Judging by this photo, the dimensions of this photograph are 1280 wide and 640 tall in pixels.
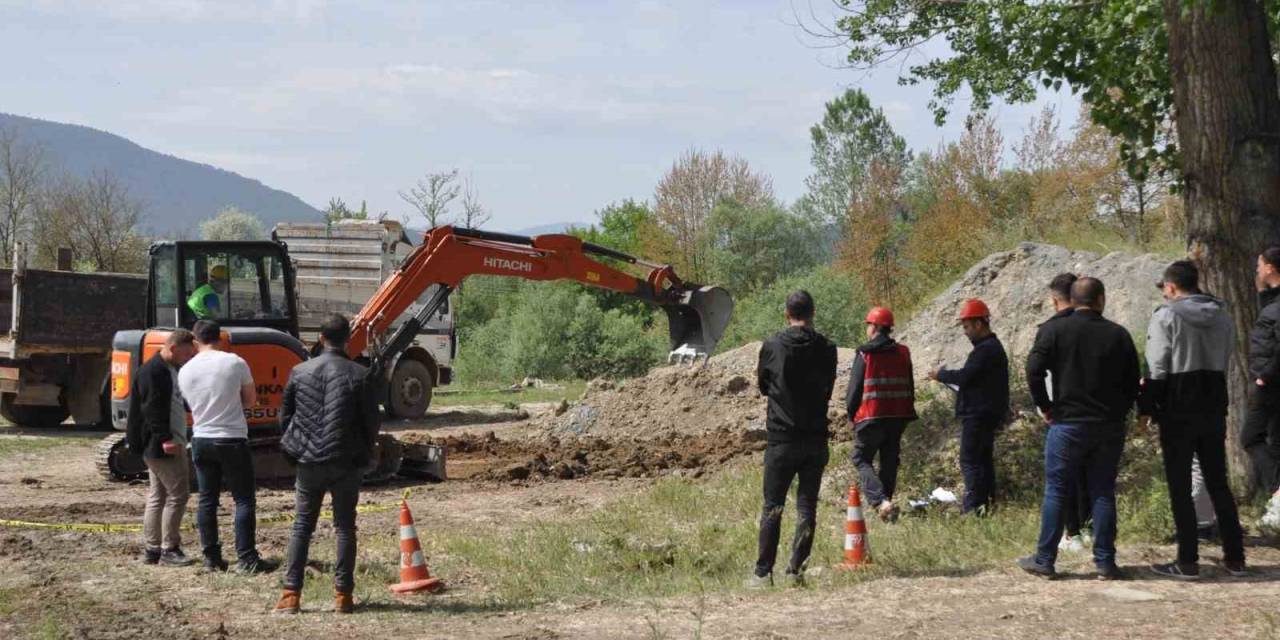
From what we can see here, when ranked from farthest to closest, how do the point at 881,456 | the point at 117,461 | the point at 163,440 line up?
1. the point at 117,461
2. the point at 881,456
3. the point at 163,440

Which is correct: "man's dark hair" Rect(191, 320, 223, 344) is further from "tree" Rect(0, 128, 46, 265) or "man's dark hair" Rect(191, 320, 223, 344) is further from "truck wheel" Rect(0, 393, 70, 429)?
"tree" Rect(0, 128, 46, 265)

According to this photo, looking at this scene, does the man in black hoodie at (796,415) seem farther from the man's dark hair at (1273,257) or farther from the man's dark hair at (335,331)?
the man's dark hair at (1273,257)

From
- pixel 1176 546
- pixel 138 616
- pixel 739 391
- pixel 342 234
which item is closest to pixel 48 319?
pixel 342 234

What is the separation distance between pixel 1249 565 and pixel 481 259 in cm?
1367

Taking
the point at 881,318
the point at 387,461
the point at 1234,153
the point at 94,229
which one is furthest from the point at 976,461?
the point at 94,229

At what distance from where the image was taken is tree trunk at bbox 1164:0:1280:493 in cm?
973

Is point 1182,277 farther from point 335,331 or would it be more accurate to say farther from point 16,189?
point 16,189

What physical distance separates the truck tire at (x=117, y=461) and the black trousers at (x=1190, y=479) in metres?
11.0

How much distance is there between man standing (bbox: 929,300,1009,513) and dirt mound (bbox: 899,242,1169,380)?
712cm

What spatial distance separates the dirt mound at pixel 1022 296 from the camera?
17.8 metres

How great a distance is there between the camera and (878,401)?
34.5 feet

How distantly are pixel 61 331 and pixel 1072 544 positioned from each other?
16623mm

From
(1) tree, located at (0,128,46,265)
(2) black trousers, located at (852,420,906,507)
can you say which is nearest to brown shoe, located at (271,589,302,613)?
(2) black trousers, located at (852,420,906,507)

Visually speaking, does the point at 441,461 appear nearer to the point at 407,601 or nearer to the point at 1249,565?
the point at 407,601
